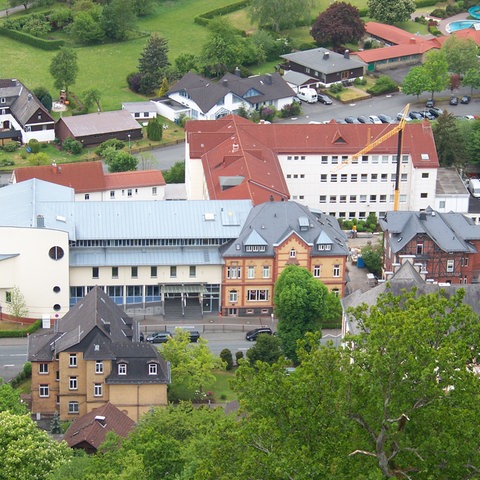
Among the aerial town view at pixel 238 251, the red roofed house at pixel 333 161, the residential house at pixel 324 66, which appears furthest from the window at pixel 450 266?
the residential house at pixel 324 66

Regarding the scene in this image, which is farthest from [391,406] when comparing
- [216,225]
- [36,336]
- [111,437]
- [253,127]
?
[253,127]

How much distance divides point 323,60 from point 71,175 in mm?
55870

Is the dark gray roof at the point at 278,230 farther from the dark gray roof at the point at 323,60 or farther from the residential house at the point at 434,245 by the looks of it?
the dark gray roof at the point at 323,60

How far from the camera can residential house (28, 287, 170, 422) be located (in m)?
102

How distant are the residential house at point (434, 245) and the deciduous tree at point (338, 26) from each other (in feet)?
225

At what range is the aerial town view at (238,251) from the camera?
61469mm

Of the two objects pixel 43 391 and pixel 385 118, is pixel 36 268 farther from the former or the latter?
pixel 385 118

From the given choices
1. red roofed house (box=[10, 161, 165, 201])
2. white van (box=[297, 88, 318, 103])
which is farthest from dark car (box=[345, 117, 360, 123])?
red roofed house (box=[10, 161, 165, 201])

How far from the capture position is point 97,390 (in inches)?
4035

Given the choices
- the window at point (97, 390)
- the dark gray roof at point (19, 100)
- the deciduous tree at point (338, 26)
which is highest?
the deciduous tree at point (338, 26)

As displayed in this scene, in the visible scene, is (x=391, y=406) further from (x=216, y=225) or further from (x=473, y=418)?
(x=216, y=225)

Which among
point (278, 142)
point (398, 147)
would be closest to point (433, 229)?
point (398, 147)

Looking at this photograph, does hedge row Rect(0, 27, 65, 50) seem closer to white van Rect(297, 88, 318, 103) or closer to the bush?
white van Rect(297, 88, 318, 103)

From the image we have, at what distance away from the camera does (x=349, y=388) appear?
61.2m
